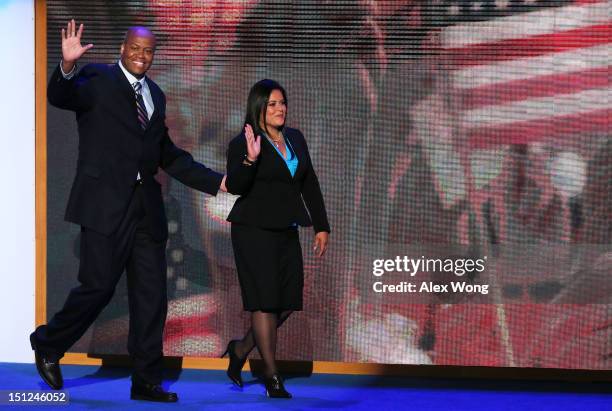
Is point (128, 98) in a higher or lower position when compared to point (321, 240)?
higher

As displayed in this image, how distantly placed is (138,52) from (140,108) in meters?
0.26

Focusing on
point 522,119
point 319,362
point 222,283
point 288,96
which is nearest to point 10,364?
point 222,283

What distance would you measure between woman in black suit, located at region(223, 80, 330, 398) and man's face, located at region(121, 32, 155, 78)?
0.53m

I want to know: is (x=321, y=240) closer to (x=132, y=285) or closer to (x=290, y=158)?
(x=290, y=158)

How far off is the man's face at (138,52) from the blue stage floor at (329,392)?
1.58 metres

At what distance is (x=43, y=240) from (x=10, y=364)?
737mm

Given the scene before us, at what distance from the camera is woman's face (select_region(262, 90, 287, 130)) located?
5.32m

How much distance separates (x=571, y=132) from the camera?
19.2 feet

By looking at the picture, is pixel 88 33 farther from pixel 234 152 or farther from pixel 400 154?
pixel 400 154

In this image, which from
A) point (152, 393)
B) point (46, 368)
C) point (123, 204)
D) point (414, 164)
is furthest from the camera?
point (414, 164)

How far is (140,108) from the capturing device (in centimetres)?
521

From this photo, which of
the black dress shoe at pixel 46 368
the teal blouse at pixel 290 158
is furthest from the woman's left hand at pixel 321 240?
the black dress shoe at pixel 46 368

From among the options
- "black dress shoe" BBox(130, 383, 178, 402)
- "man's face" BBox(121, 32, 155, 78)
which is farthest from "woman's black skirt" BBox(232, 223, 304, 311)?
"man's face" BBox(121, 32, 155, 78)

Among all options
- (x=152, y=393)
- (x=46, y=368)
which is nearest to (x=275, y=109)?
(x=152, y=393)
